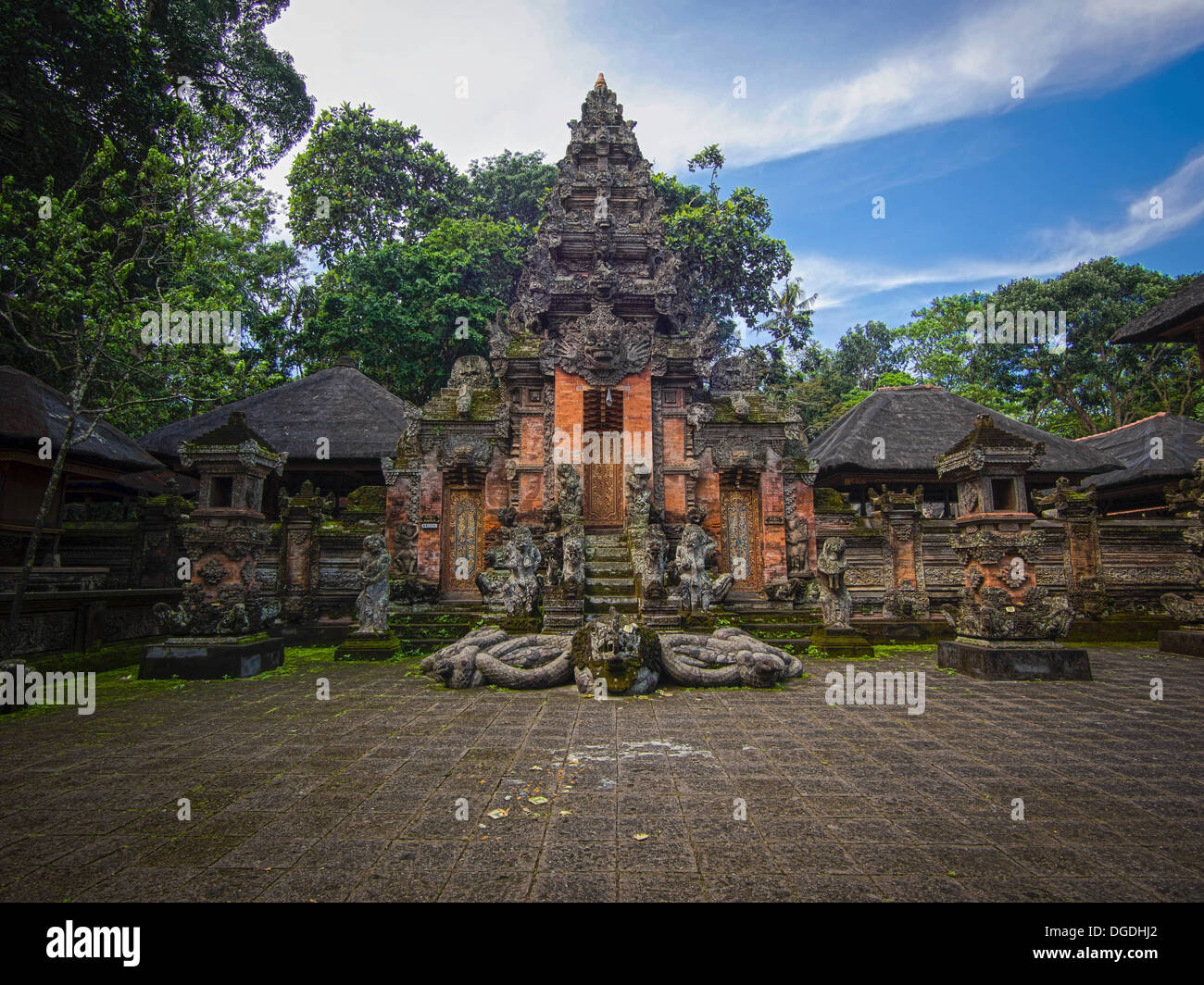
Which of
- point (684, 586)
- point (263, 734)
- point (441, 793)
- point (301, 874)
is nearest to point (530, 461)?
point (684, 586)

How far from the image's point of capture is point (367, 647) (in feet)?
33.0

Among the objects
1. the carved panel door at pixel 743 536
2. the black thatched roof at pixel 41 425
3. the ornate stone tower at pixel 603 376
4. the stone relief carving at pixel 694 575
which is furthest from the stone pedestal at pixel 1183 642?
the black thatched roof at pixel 41 425

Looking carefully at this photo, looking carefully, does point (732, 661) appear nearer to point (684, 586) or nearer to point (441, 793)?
point (684, 586)

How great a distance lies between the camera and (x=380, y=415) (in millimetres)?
19219

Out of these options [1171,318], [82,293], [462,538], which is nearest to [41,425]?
[82,293]

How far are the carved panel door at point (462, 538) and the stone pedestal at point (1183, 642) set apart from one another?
12.9 meters

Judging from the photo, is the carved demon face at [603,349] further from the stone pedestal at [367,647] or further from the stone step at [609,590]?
the stone pedestal at [367,647]

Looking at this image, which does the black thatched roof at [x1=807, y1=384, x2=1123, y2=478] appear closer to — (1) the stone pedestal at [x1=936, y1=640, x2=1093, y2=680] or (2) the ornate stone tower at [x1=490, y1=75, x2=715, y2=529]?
(2) the ornate stone tower at [x1=490, y1=75, x2=715, y2=529]

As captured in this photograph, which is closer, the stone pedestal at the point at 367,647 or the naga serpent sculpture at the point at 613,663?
the naga serpent sculpture at the point at 613,663

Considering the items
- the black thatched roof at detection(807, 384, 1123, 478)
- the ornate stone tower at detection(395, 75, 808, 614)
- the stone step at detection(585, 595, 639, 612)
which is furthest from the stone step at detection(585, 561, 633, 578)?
the black thatched roof at detection(807, 384, 1123, 478)

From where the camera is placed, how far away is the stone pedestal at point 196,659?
825 centimetres

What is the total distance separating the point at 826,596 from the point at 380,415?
14.6m

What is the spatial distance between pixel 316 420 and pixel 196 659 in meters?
12.0

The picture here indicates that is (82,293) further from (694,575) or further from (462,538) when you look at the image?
(694,575)
